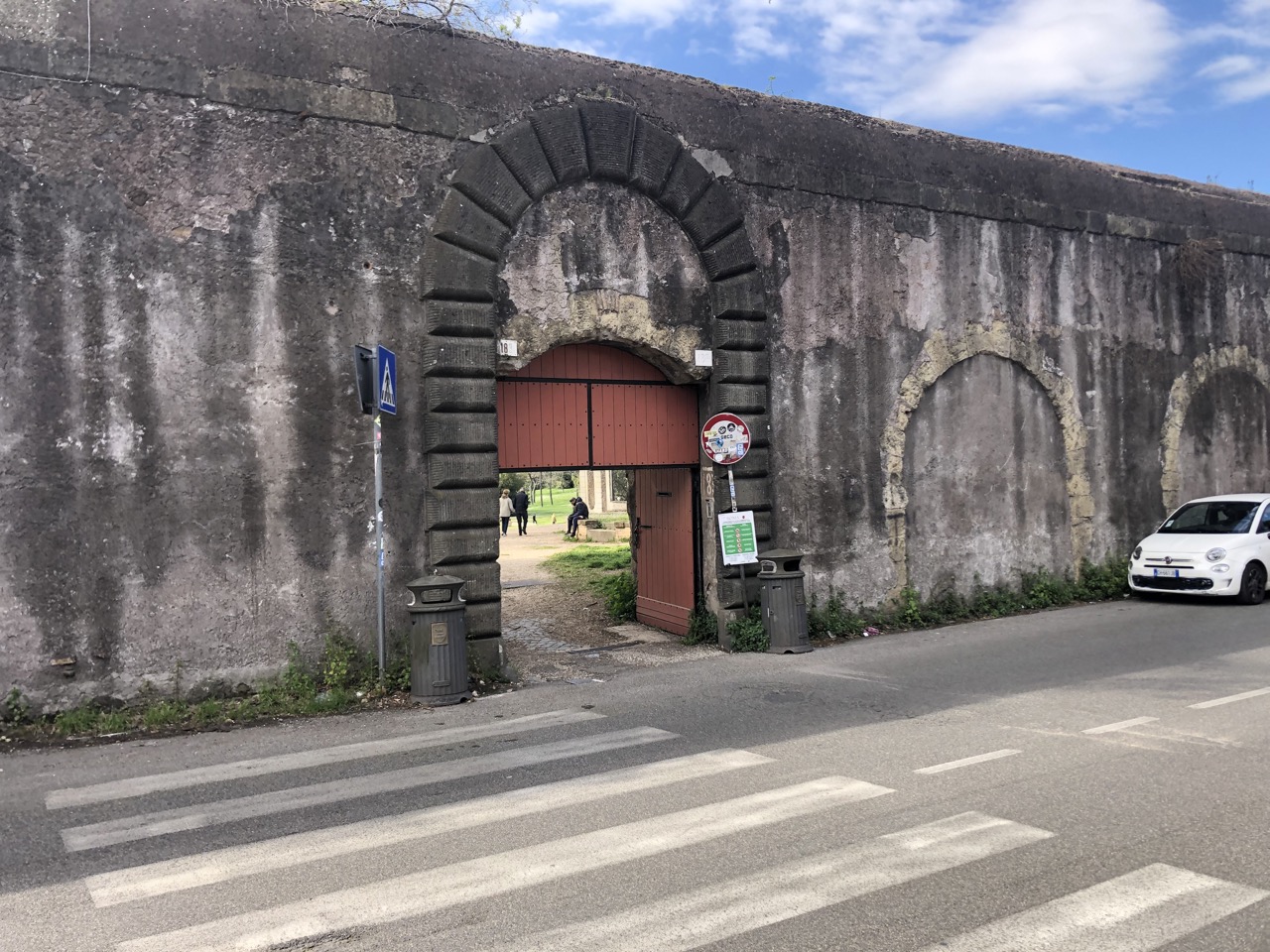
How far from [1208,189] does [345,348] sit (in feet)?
47.8

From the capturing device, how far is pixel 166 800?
578 centimetres

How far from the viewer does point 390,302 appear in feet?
29.5

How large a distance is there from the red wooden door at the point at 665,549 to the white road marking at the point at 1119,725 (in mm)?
5124

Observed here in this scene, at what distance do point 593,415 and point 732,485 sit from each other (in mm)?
1761

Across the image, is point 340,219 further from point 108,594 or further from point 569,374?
point 108,594

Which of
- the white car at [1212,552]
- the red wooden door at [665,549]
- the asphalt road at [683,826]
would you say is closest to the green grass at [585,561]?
the red wooden door at [665,549]

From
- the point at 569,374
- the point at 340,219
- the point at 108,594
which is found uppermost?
the point at 340,219

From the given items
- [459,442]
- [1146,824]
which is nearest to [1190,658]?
[1146,824]

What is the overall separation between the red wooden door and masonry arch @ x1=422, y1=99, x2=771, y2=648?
2.62 metres

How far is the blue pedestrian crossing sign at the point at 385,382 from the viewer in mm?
8414

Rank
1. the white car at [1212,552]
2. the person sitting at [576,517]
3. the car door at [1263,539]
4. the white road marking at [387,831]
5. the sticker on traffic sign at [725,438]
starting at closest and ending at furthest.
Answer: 1. the white road marking at [387,831]
2. the sticker on traffic sign at [725,438]
3. the white car at [1212,552]
4. the car door at [1263,539]
5. the person sitting at [576,517]

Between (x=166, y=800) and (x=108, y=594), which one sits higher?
(x=108, y=594)

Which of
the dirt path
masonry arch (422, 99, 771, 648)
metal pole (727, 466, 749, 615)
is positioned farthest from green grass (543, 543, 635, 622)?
masonry arch (422, 99, 771, 648)

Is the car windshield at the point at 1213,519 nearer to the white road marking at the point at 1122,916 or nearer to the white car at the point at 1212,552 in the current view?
the white car at the point at 1212,552
